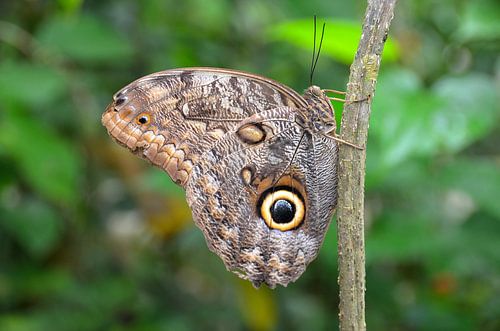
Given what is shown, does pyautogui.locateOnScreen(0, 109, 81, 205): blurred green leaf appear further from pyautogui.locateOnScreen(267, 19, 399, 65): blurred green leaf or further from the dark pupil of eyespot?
the dark pupil of eyespot

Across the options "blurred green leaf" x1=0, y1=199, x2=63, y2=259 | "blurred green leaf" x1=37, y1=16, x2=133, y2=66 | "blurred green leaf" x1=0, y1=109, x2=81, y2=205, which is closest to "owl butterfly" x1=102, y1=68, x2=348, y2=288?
"blurred green leaf" x1=0, y1=109, x2=81, y2=205

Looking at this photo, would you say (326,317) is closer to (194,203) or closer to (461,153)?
(461,153)

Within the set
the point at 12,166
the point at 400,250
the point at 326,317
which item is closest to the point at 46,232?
the point at 12,166

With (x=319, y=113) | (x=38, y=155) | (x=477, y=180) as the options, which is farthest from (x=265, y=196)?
(x=38, y=155)

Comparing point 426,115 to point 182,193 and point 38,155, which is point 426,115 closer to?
point 182,193

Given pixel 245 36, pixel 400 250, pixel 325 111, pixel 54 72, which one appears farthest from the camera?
pixel 245 36

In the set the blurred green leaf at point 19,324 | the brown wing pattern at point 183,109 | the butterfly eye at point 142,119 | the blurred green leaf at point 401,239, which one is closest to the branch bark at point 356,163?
the brown wing pattern at point 183,109

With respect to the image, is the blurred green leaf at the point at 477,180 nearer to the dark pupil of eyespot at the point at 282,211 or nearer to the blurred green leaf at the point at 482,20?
the blurred green leaf at the point at 482,20
